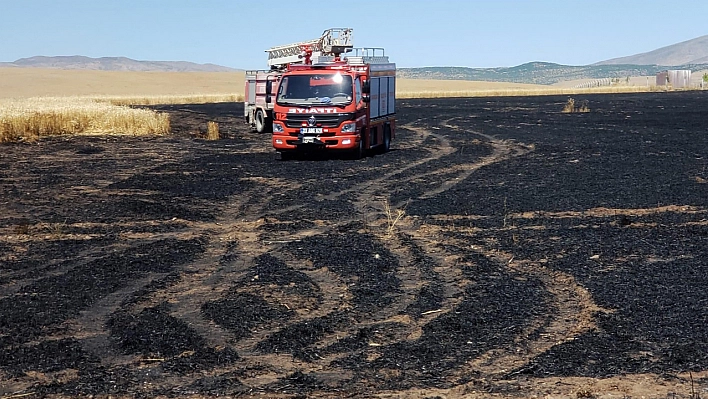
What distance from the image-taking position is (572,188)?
16.2 meters

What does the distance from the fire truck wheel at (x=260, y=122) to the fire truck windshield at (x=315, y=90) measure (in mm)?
11766

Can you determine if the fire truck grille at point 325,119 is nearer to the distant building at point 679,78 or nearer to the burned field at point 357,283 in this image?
the burned field at point 357,283

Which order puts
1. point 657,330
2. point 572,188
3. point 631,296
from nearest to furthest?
point 657,330 → point 631,296 → point 572,188

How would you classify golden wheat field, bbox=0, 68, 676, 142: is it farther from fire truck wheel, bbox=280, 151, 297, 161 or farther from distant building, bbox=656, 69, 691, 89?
fire truck wheel, bbox=280, 151, 297, 161

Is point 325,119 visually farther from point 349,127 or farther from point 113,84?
point 113,84

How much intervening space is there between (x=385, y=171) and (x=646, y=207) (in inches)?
280

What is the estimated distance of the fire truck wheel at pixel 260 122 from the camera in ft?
112

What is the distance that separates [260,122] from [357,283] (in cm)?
2567

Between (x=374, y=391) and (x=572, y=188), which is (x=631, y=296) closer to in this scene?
(x=374, y=391)

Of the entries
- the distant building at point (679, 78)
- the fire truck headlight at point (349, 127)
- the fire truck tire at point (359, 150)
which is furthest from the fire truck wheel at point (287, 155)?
the distant building at point (679, 78)

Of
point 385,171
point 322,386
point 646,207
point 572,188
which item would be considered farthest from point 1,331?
point 385,171

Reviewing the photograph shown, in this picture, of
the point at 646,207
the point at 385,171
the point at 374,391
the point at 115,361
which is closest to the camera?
the point at 374,391

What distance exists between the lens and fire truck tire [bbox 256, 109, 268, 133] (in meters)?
34.1

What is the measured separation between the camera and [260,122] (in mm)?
34250
